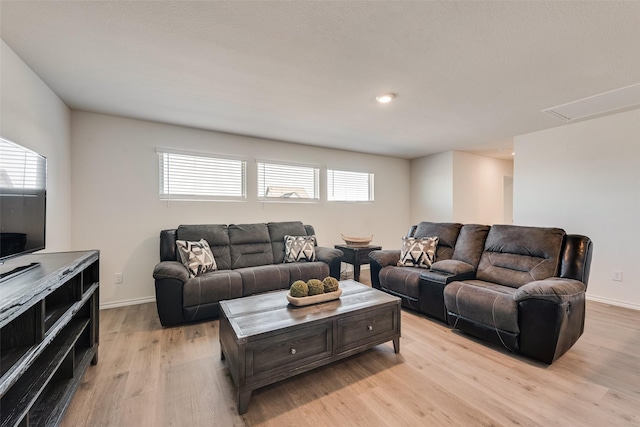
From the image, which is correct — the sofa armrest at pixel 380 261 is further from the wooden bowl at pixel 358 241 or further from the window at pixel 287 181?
the window at pixel 287 181

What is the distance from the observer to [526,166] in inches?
164

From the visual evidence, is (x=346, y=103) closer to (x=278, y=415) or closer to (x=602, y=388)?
(x=278, y=415)

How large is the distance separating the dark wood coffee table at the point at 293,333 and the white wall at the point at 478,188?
12.5 ft

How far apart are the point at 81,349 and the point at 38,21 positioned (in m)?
2.21

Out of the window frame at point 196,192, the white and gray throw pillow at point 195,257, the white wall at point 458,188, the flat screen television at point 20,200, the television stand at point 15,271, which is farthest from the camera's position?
the white wall at point 458,188

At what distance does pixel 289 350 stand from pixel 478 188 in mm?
5335

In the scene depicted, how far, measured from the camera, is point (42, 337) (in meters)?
1.22

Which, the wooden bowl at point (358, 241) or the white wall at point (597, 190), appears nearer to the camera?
the white wall at point (597, 190)

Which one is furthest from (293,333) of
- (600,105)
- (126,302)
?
(600,105)

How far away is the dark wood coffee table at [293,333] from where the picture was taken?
1.62 metres

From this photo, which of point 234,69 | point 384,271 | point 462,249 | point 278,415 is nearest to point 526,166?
point 462,249

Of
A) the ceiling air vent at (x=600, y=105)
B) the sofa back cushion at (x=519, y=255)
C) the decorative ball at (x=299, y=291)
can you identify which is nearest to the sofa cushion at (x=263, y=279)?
the decorative ball at (x=299, y=291)

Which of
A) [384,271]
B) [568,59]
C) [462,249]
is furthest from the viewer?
[384,271]

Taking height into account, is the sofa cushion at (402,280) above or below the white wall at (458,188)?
below
